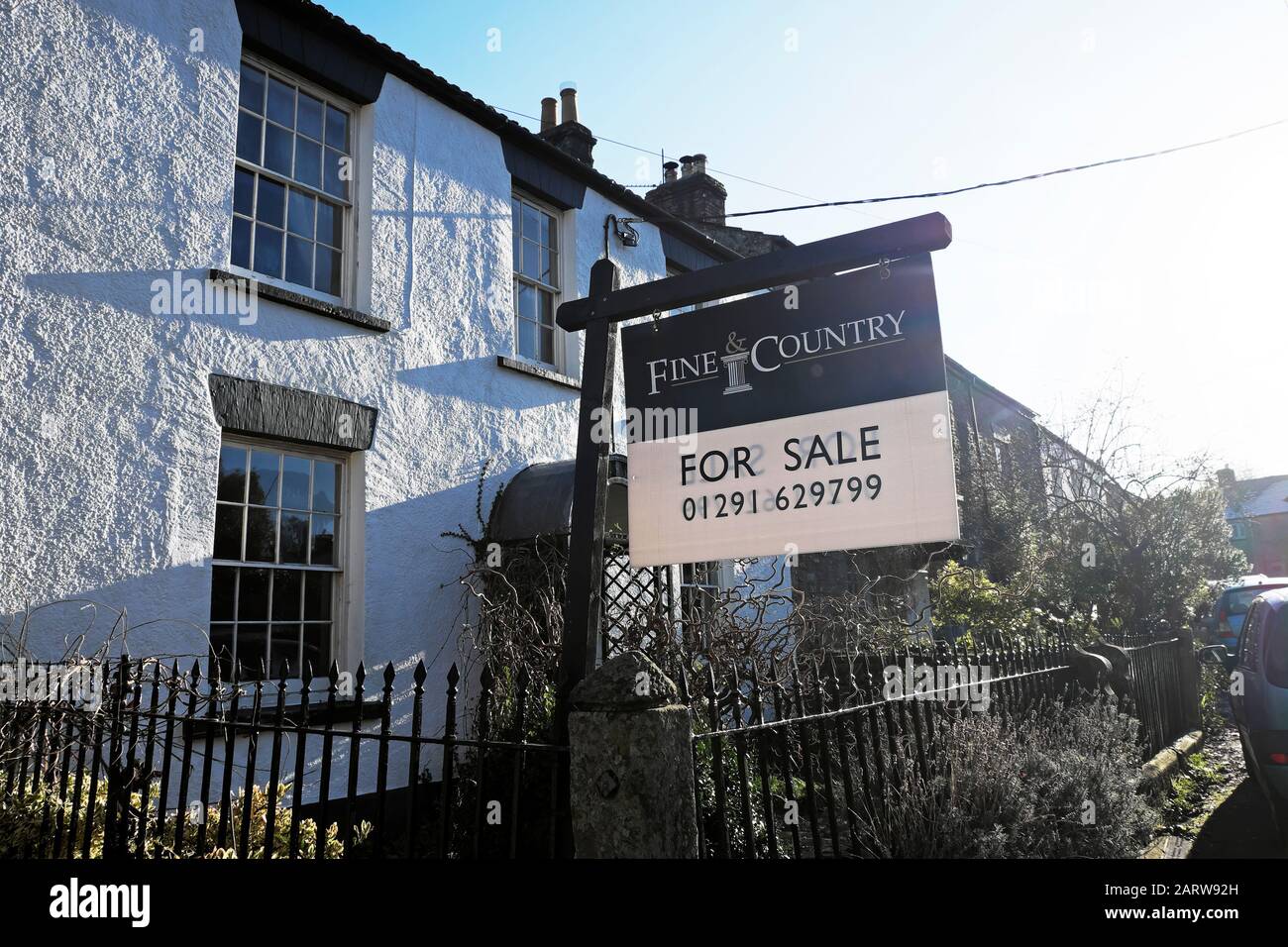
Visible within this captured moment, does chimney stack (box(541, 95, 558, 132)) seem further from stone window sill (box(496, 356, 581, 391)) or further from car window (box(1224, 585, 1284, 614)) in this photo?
car window (box(1224, 585, 1284, 614))

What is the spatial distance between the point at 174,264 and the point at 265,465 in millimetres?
1503

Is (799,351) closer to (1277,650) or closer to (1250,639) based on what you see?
(1277,650)

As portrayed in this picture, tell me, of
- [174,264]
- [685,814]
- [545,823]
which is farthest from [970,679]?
[174,264]

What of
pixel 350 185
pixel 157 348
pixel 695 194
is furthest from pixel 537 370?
pixel 695 194

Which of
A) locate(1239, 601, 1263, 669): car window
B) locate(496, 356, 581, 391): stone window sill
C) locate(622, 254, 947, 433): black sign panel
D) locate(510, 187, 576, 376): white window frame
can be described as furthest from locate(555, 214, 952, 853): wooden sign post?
locate(510, 187, 576, 376): white window frame

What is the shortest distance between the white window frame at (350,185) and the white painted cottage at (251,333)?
0.06 feet

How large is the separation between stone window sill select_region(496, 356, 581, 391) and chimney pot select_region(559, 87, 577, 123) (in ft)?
12.9

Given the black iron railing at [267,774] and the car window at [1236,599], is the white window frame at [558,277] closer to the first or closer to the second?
the black iron railing at [267,774]

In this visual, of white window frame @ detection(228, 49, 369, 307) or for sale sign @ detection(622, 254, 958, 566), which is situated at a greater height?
white window frame @ detection(228, 49, 369, 307)

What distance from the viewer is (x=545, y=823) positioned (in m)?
5.38

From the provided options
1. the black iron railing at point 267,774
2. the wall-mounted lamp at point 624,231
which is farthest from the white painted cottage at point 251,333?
the wall-mounted lamp at point 624,231

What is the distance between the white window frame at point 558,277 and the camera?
8.77 metres

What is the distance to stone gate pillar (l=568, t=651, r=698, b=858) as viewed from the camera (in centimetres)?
266
